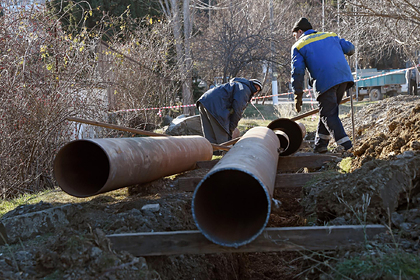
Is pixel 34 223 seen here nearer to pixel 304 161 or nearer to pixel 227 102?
A: pixel 304 161

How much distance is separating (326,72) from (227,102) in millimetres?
2296

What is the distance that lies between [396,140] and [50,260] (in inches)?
147

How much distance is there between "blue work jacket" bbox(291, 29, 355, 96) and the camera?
5.89 meters

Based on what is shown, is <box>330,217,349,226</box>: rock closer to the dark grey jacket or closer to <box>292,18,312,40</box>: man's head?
<box>292,18,312,40</box>: man's head

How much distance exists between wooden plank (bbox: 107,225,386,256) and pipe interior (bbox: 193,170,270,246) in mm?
82

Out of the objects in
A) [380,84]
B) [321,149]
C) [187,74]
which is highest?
[187,74]

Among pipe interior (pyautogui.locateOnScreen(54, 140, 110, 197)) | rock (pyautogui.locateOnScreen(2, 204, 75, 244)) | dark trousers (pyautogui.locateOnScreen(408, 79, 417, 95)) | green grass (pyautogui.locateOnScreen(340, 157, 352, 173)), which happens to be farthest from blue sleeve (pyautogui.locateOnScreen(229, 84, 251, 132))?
dark trousers (pyautogui.locateOnScreen(408, 79, 417, 95))

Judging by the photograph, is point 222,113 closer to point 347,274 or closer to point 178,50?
point 347,274

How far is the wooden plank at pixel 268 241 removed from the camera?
2559 mm

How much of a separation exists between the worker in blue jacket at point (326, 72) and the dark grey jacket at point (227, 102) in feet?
4.97

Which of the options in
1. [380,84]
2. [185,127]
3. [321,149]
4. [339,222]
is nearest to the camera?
[339,222]

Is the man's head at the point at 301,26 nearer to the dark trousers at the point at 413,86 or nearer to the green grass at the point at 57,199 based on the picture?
the green grass at the point at 57,199

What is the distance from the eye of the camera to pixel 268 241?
8.38 ft

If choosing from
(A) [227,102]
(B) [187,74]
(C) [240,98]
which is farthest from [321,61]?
(B) [187,74]
